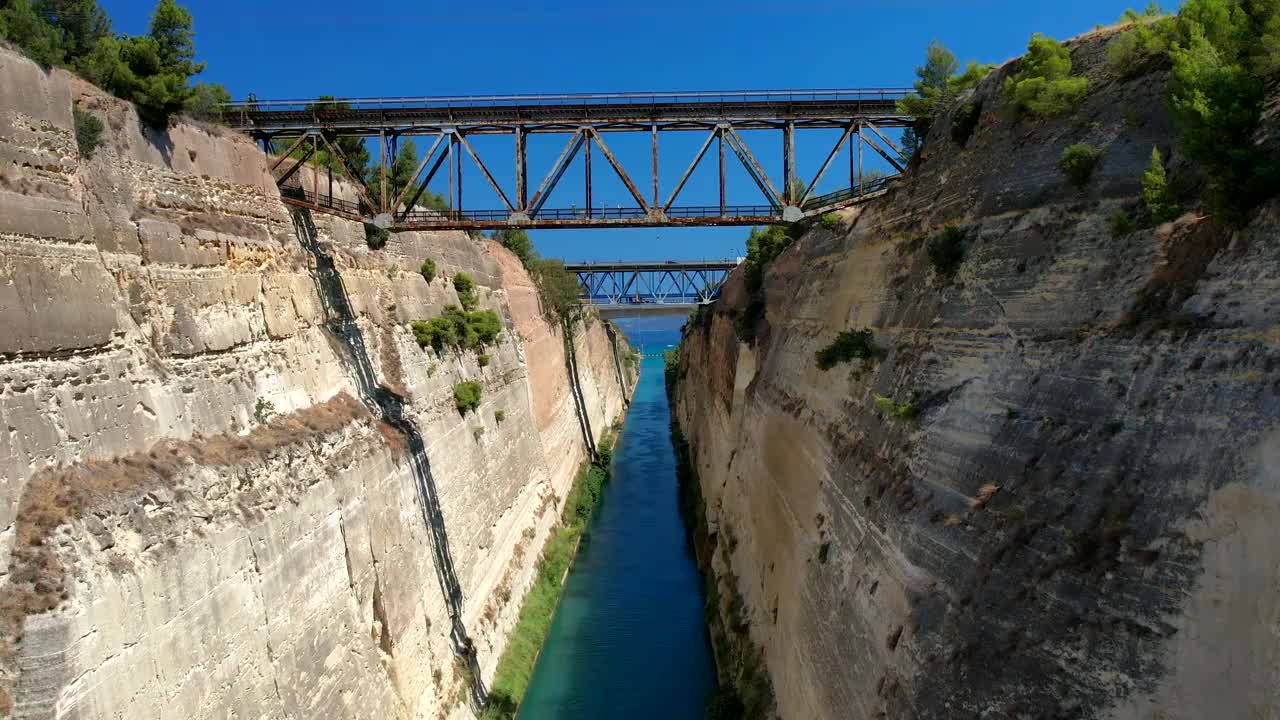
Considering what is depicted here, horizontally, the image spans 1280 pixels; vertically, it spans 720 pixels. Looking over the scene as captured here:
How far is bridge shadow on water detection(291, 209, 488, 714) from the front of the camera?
14.8 meters

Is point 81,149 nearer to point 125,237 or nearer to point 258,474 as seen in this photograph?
point 125,237

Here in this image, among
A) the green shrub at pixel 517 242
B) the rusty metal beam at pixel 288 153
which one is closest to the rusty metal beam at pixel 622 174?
the rusty metal beam at pixel 288 153

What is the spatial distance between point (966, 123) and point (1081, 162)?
334 centimetres

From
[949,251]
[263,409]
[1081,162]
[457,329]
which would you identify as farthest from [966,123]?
[457,329]

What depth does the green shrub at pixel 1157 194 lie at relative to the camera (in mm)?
8242

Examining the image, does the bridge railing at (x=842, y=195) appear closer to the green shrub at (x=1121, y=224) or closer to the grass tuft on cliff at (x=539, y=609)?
the green shrub at (x=1121, y=224)

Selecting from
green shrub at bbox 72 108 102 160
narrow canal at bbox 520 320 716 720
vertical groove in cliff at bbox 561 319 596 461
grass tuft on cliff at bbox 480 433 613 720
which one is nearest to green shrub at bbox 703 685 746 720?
narrow canal at bbox 520 320 716 720

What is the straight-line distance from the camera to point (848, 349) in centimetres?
1384

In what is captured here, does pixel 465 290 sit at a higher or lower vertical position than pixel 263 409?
higher

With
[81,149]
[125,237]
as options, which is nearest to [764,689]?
[125,237]

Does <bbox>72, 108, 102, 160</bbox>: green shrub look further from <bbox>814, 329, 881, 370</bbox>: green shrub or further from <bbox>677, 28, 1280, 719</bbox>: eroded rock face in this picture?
<bbox>814, 329, 881, 370</bbox>: green shrub

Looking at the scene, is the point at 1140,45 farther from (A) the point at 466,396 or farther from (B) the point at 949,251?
(A) the point at 466,396

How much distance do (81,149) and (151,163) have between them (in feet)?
4.26

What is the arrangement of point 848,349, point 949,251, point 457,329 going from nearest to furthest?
point 949,251, point 848,349, point 457,329
